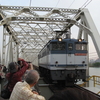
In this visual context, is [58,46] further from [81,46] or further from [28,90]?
[28,90]

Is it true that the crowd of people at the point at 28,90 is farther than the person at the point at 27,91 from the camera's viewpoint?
No

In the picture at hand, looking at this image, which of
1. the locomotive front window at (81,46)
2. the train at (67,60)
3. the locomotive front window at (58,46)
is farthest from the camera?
the locomotive front window at (81,46)

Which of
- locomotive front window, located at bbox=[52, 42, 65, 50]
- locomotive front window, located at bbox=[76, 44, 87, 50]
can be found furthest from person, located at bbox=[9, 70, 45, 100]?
locomotive front window, located at bbox=[76, 44, 87, 50]

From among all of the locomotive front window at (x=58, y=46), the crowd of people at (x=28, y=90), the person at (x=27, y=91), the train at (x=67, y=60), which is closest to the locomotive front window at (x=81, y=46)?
the train at (x=67, y=60)

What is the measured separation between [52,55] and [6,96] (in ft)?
22.1

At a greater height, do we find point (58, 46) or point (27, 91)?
point (58, 46)

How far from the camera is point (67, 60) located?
1106 centimetres

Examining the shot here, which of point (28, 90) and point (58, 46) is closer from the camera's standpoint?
point (28, 90)

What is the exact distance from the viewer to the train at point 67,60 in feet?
35.6

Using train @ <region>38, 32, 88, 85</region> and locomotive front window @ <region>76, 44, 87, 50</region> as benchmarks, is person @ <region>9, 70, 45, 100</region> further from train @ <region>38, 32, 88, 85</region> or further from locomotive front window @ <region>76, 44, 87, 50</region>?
locomotive front window @ <region>76, 44, 87, 50</region>

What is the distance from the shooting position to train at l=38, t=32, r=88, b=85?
1086cm

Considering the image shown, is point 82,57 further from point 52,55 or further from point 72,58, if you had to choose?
point 52,55

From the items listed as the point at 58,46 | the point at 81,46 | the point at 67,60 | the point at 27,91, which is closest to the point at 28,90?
the point at 27,91

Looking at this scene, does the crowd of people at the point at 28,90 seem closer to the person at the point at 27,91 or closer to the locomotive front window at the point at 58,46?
the person at the point at 27,91
